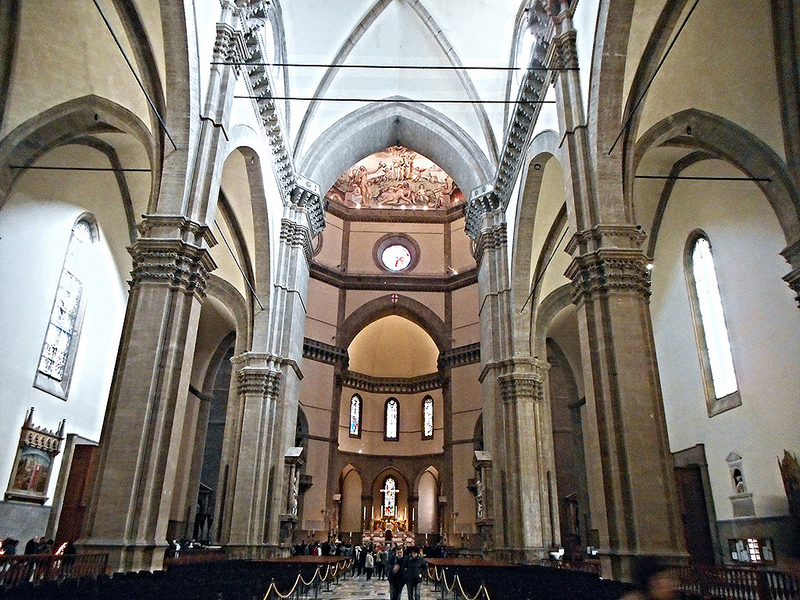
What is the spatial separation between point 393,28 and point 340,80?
97.4 inches

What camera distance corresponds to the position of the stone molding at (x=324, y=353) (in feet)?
97.9

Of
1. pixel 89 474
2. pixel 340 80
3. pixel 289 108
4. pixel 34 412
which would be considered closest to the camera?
pixel 34 412

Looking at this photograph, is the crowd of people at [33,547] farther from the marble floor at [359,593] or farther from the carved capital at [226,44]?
the carved capital at [226,44]

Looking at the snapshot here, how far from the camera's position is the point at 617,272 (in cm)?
962

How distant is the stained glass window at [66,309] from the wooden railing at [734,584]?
43.1ft

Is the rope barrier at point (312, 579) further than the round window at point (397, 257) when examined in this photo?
No

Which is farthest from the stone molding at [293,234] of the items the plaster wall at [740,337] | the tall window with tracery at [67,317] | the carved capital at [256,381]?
the plaster wall at [740,337]

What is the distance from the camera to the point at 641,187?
15.2 meters

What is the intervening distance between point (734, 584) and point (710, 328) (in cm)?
825

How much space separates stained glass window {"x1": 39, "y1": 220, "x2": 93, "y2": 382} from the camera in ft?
45.6

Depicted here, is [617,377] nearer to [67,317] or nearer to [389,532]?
[67,317]

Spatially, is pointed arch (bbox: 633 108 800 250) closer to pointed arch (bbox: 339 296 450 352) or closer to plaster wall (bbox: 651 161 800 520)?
plaster wall (bbox: 651 161 800 520)

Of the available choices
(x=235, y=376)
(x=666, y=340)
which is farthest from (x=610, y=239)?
(x=235, y=376)

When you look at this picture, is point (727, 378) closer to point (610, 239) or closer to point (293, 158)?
point (610, 239)
